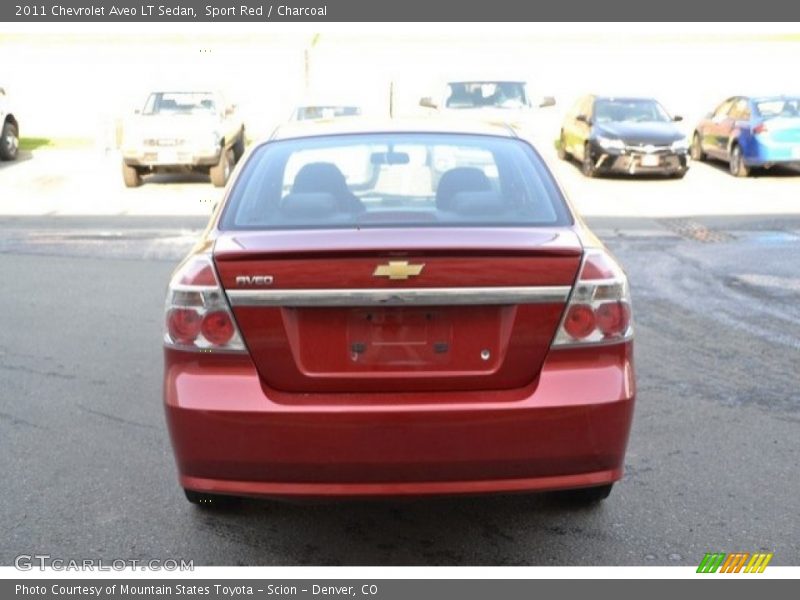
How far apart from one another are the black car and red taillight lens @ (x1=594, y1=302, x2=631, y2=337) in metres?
16.7

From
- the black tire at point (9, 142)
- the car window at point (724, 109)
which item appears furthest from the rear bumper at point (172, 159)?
the car window at point (724, 109)

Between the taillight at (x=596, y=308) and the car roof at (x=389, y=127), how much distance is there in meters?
1.38

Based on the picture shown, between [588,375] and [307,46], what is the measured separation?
112ft

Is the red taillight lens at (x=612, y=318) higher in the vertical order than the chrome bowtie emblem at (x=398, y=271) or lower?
lower

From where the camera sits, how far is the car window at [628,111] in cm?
2184

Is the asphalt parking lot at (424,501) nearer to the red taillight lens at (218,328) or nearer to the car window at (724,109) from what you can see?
the red taillight lens at (218,328)

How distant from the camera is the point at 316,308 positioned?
389 centimetres

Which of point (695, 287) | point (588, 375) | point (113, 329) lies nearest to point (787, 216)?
point (695, 287)

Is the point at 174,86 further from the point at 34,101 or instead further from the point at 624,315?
the point at 624,315

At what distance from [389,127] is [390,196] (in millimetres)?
462

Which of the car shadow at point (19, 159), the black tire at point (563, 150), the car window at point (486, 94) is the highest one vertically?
the car window at point (486, 94)

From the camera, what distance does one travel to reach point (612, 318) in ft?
13.3

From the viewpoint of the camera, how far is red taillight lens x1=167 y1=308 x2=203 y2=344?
13.2 feet

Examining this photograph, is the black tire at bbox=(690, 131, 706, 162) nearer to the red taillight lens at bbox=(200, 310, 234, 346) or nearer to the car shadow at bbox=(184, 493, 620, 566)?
the car shadow at bbox=(184, 493, 620, 566)
